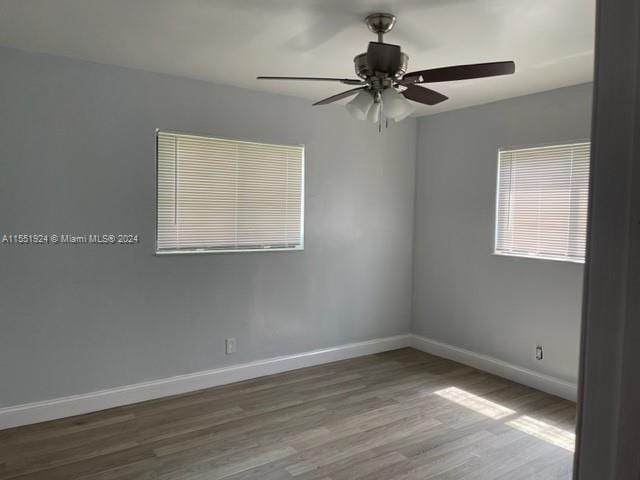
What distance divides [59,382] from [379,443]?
225cm

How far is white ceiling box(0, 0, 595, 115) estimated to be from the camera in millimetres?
2311

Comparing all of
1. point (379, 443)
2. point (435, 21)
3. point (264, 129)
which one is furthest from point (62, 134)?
point (379, 443)

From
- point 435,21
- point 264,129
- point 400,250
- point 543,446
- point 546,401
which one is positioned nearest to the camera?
point 435,21

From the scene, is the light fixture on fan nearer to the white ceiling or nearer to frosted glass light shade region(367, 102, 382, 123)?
frosted glass light shade region(367, 102, 382, 123)

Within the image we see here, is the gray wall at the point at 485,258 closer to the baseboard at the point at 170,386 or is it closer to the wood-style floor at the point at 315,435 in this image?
the wood-style floor at the point at 315,435

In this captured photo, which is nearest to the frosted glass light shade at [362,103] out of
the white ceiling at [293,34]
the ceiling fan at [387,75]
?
the ceiling fan at [387,75]

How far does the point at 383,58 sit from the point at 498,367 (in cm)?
310

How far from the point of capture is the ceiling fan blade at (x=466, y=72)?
2172 millimetres

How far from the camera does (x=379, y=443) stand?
293 cm

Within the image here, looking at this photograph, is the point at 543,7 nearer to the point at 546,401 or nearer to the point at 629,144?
the point at 629,144

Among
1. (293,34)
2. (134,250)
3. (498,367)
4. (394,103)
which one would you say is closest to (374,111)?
(394,103)

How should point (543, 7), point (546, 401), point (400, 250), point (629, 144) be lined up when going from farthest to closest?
1. point (400, 250)
2. point (546, 401)
3. point (543, 7)
4. point (629, 144)

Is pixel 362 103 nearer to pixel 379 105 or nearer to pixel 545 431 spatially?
pixel 379 105

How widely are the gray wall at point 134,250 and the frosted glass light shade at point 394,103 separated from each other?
1.73 m
